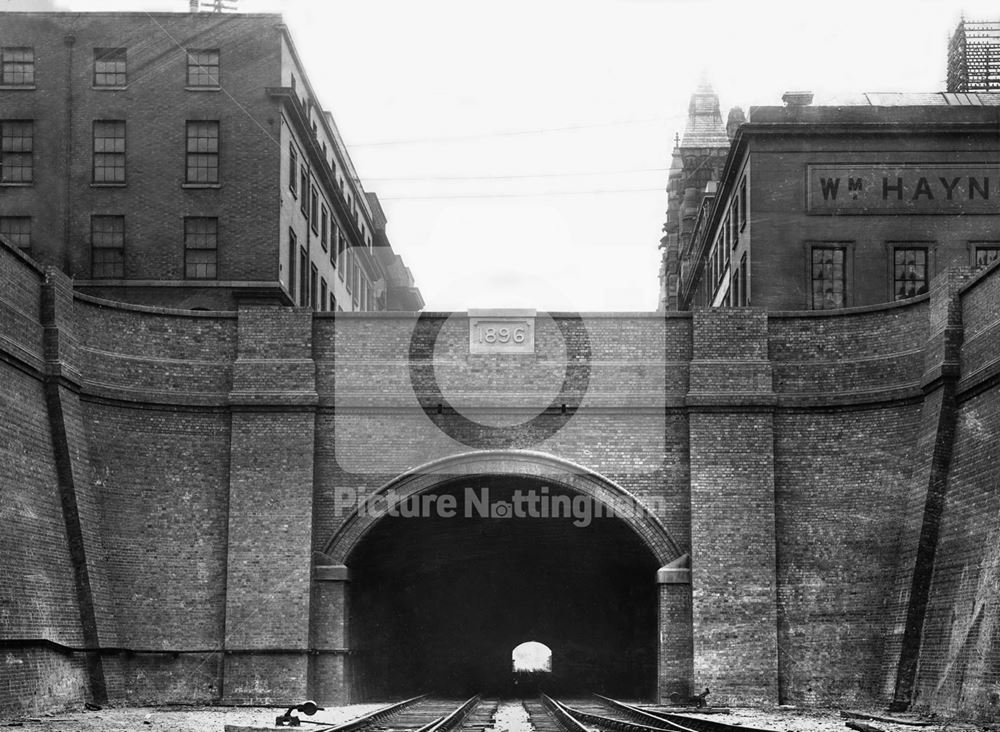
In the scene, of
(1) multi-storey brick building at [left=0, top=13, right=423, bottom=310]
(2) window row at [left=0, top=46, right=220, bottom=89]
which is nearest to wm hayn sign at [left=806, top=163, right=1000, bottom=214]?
(1) multi-storey brick building at [left=0, top=13, right=423, bottom=310]

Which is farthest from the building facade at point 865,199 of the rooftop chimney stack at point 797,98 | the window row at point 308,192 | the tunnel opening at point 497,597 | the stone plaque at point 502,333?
the stone plaque at point 502,333

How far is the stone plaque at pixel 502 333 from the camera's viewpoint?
24569 millimetres

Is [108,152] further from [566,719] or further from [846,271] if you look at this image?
[566,719]

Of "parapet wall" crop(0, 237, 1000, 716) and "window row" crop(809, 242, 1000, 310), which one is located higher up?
"window row" crop(809, 242, 1000, 310)

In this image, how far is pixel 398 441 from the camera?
80.4 feet

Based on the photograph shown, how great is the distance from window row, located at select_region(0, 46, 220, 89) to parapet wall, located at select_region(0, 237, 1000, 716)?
14.9 m

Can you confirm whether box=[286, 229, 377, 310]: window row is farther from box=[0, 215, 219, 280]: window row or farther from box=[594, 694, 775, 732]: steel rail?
box=[594, 694, 775, 732]: steel rail

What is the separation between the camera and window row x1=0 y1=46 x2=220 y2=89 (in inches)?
1458

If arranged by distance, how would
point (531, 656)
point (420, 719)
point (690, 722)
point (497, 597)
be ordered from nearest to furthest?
point (690, 722) < point (420, 719) < point (497, 597) < point (531, 656)

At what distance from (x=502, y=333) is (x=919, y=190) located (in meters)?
15.2

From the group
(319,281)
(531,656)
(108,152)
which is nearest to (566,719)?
(108,152)

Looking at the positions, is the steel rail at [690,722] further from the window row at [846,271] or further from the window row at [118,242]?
the window row at [118,242]

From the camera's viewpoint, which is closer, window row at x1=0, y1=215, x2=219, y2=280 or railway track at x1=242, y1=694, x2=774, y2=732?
railway track at x1=242, y1=694, x2=774, y2=732

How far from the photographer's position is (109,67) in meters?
37.2
